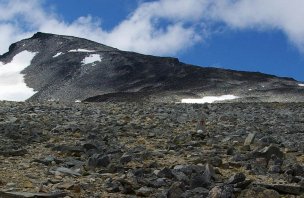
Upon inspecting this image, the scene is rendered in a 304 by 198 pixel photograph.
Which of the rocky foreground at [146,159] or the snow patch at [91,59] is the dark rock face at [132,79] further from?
the rocky foreground at [146,159]

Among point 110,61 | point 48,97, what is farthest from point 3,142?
point 110,61

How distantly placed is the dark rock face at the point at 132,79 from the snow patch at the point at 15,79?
80.8 inches

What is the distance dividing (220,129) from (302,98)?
215 ft

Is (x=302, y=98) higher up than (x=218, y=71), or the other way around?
(x=218, y=71)

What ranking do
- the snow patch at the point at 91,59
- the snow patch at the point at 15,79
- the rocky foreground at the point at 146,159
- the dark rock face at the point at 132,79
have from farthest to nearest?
the snow patch at the point at 91,59
the snow patch at the point at 15,79
the dark rock face at the point at 132,79
the rocky foreground at the point at 146,159

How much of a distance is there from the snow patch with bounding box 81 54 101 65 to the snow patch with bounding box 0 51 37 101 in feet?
51.0

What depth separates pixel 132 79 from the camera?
112m

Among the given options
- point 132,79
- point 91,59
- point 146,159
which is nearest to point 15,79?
point 91,59

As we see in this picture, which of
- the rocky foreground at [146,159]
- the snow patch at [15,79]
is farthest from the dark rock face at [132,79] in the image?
the rocky foreground at [146,159]

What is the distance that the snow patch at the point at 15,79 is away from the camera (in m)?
108

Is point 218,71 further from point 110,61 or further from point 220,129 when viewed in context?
point 220,129

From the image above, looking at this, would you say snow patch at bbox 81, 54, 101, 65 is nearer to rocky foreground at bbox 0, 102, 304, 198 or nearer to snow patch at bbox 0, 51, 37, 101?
snow patch at bbox 0, 51, 37, 101

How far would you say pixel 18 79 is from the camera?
12388 cm

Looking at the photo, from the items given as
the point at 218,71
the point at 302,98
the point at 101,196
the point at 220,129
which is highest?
the point at 218,71
